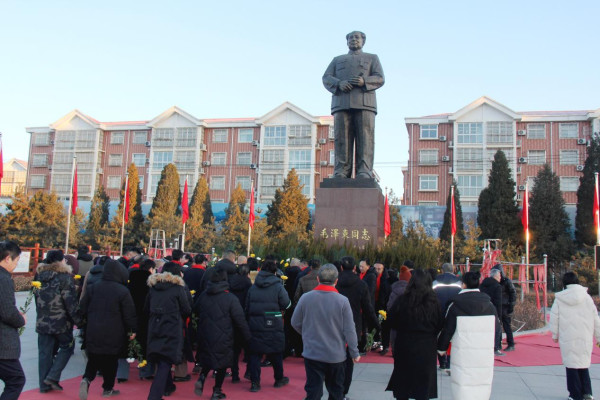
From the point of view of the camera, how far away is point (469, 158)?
4041 cm

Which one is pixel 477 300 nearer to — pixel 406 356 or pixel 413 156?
pixel 406 356

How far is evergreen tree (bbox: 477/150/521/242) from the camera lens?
3353 centimetres

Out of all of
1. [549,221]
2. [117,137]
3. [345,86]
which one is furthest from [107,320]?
[117,137]

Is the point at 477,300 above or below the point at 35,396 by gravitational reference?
above

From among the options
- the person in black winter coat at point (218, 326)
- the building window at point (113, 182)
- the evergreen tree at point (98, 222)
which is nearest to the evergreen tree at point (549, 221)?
the evergreen tree at point (98, 222)

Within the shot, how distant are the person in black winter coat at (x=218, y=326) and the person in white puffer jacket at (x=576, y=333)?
350cm

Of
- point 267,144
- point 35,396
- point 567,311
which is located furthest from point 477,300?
point 267,144

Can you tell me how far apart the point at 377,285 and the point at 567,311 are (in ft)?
9.46

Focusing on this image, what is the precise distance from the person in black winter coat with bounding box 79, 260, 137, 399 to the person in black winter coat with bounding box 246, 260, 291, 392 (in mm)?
1327

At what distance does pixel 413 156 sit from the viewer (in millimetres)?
41469

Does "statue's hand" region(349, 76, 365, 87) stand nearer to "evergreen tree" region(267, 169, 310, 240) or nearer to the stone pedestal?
the stone pedestal

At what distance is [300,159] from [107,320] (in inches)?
1507

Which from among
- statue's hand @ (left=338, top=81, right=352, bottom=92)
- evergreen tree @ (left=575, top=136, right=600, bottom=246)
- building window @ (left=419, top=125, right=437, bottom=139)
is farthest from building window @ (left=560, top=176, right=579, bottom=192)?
statue's hand @ (left=338, top=81, right=352, bottom=92)

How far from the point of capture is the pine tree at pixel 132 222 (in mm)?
37469
